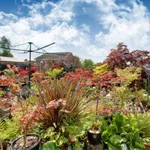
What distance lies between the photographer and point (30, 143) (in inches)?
116

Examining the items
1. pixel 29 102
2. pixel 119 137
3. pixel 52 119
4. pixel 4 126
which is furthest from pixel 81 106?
pixel 4 126

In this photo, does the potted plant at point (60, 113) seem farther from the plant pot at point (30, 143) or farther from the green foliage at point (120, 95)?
the green foliage at point (120, 95)

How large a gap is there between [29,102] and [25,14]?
4019mm

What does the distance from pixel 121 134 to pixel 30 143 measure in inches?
58.0

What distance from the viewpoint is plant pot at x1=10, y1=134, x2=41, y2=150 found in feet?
9.21

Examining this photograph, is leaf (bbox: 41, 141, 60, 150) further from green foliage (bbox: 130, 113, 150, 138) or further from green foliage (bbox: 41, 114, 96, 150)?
green foliage (bbox: 130, 113, 150, 138)

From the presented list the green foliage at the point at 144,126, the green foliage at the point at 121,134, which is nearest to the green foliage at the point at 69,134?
the green foliage at the point at 121,134

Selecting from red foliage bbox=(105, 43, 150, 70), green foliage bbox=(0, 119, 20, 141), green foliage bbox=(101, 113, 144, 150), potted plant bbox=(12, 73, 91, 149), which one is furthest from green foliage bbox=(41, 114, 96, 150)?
red foliage bbox=(105, 43, 150, 70)

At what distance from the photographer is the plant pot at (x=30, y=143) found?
9.21ft

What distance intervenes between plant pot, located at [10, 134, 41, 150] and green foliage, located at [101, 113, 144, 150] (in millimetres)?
1067

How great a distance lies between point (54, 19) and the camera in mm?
7215

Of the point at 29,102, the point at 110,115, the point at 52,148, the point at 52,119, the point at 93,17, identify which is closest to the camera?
the point at 52,148

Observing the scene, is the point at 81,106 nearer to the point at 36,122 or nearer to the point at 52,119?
the point at 52,119

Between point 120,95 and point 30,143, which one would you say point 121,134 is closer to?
point 120,95
